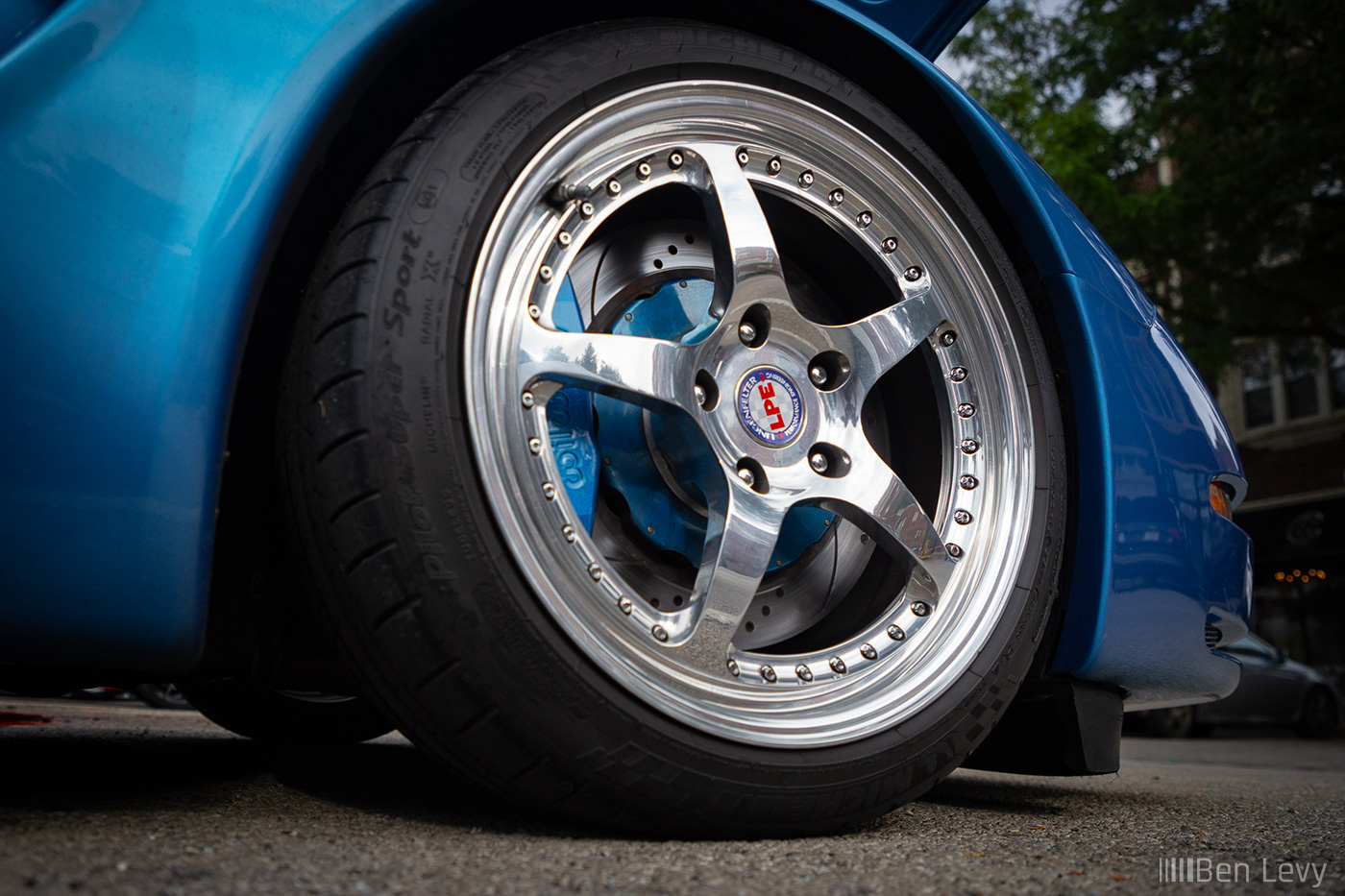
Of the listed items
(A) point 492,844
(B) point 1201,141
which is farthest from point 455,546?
(B) point 1201,141

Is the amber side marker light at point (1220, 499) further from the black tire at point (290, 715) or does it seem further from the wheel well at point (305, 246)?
the black tire at point (290, 715)

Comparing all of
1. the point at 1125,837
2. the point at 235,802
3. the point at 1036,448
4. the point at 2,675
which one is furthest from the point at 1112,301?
the point at 2,675

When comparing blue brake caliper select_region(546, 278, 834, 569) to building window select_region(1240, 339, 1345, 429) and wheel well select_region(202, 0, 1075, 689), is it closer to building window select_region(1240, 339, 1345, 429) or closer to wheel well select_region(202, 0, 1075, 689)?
wheel well select_region(202, 0, 1075, 689)

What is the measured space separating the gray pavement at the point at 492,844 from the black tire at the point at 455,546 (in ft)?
0.25

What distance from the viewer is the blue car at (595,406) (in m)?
0.99

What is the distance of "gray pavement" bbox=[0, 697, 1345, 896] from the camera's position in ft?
2.89

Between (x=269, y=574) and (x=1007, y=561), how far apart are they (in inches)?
42.7

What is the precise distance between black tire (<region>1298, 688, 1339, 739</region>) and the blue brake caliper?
1171 centimetres

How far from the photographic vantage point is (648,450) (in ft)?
4.69

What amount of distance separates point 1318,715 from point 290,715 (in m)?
12.1

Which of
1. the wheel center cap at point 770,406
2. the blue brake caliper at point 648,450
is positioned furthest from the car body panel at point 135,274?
the wheel center cap at point 770,406

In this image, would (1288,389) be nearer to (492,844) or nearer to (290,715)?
(290,715)

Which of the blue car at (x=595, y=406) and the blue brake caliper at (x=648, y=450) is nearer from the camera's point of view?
the blue car at (x=595, y=406)

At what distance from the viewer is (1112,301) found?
1.66m
